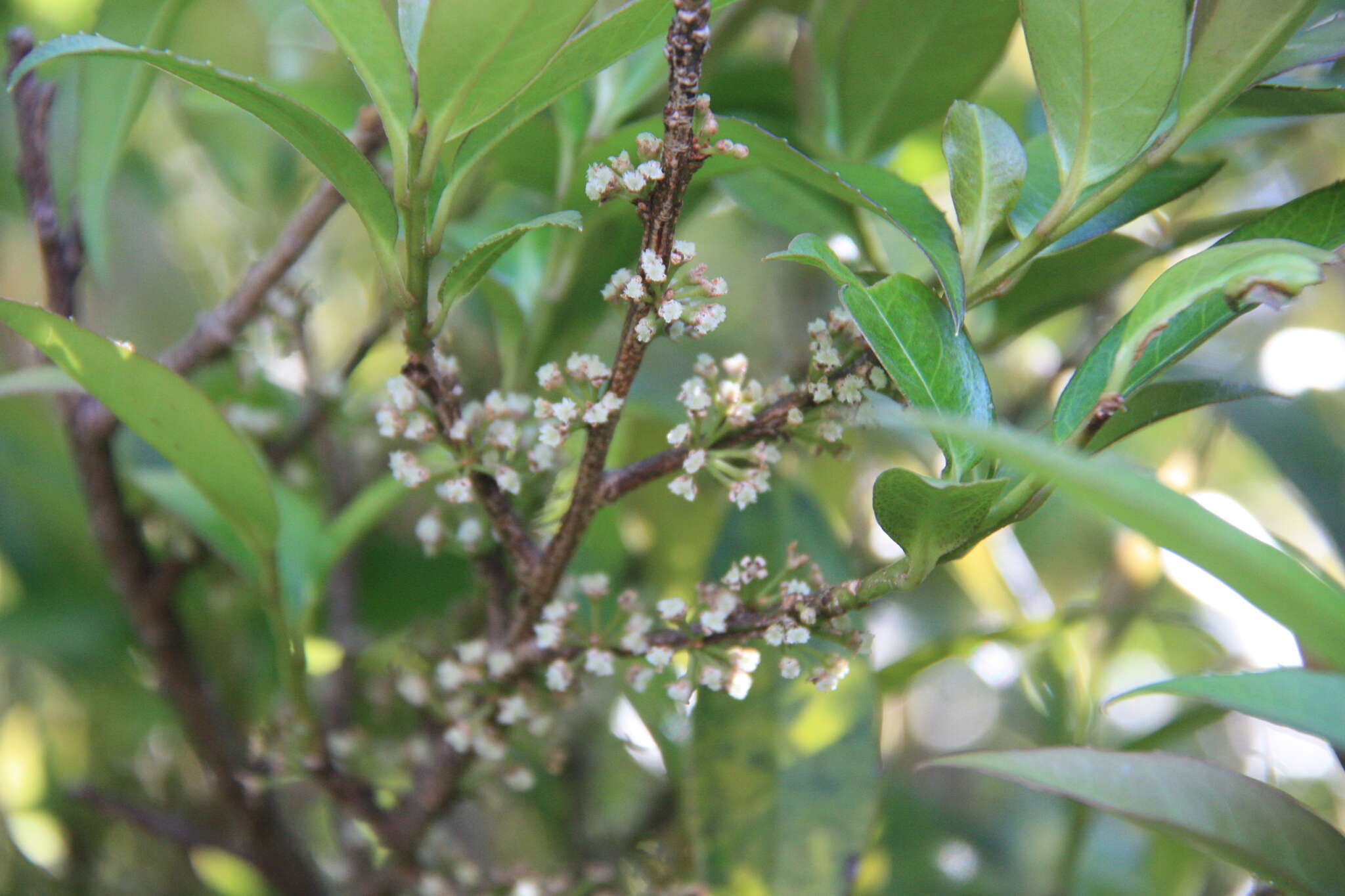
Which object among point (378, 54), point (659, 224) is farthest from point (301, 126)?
point (659, 224)

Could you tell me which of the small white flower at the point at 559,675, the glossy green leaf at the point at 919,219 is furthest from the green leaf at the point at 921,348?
the small white flower at the point at 559,675

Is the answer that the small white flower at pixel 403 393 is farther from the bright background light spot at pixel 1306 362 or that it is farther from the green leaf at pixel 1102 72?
the bright background light spot at pixel 1306 362

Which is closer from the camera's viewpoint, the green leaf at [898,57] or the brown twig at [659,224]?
the brown twig at [659,224]

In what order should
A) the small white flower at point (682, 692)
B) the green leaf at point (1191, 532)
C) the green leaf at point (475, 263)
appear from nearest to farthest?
the green leaf at point (1191, 532), the green leaf at point (475, 263), the small white flower at point (682, 692)

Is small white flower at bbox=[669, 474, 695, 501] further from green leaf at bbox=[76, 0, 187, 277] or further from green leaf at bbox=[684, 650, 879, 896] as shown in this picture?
green leaf at bbox=[76, 0, 187, 277]

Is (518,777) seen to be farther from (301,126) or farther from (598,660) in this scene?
(301,126)

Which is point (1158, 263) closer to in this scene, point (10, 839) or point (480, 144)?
point (480, 144)

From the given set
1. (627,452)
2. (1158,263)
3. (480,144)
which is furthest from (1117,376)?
(1158,263)
